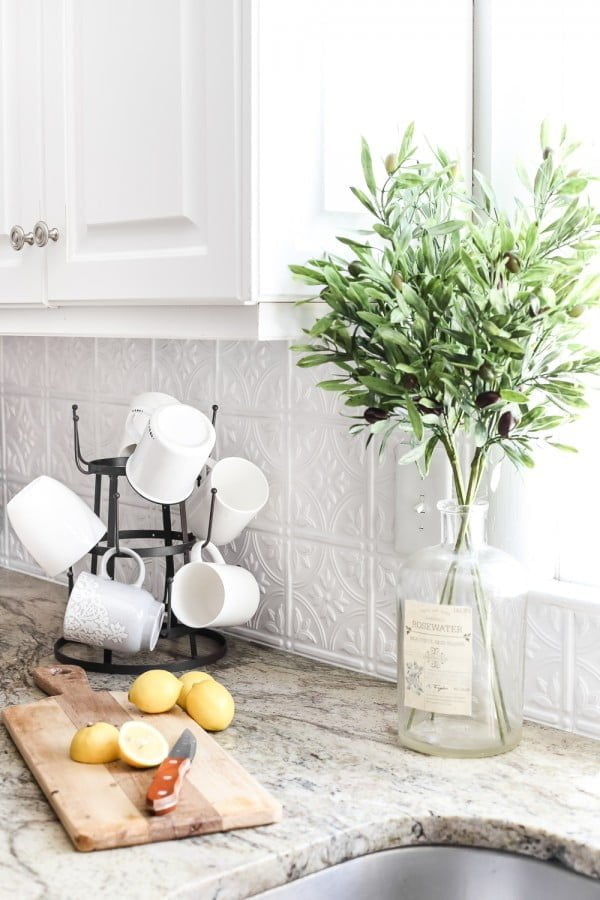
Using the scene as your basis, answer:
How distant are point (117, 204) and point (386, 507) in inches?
21.2

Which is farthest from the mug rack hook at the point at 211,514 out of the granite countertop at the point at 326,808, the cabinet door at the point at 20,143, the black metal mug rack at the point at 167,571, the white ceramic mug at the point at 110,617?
the cabinet door at the point at 20,143

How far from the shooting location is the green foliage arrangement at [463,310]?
1.06 meters

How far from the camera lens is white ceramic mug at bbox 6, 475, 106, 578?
1.56 meters

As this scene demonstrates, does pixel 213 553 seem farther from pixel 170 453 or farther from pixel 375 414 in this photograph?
pixel 375 414

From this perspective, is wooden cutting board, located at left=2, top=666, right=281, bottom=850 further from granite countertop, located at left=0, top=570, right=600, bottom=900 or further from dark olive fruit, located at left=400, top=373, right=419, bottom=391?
dark olive fruit, located at left=400, top=373, right=419, bottom=391

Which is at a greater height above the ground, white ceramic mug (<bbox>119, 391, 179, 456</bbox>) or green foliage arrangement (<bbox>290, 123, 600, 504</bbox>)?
green foliage arrangement (<bbox>290, 123, 600, 504</bbox>)

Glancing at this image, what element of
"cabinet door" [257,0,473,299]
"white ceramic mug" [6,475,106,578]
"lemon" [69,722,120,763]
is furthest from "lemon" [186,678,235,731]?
"cabinet door" [257,0,473,299]

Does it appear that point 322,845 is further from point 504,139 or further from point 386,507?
point 504,139

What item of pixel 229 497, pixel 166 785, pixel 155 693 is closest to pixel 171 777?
pixel 166 785

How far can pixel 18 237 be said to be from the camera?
152 centimetres

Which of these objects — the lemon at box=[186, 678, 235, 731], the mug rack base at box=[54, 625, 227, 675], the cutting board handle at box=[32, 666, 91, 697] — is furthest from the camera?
the mug rack base at box=[54, 625, 227, 675]

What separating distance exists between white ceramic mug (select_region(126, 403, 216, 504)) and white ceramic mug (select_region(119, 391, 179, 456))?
11 centimetres

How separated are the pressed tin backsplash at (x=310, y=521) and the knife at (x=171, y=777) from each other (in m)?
0.42

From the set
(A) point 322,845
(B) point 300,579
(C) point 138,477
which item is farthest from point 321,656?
(A) point 322,845
